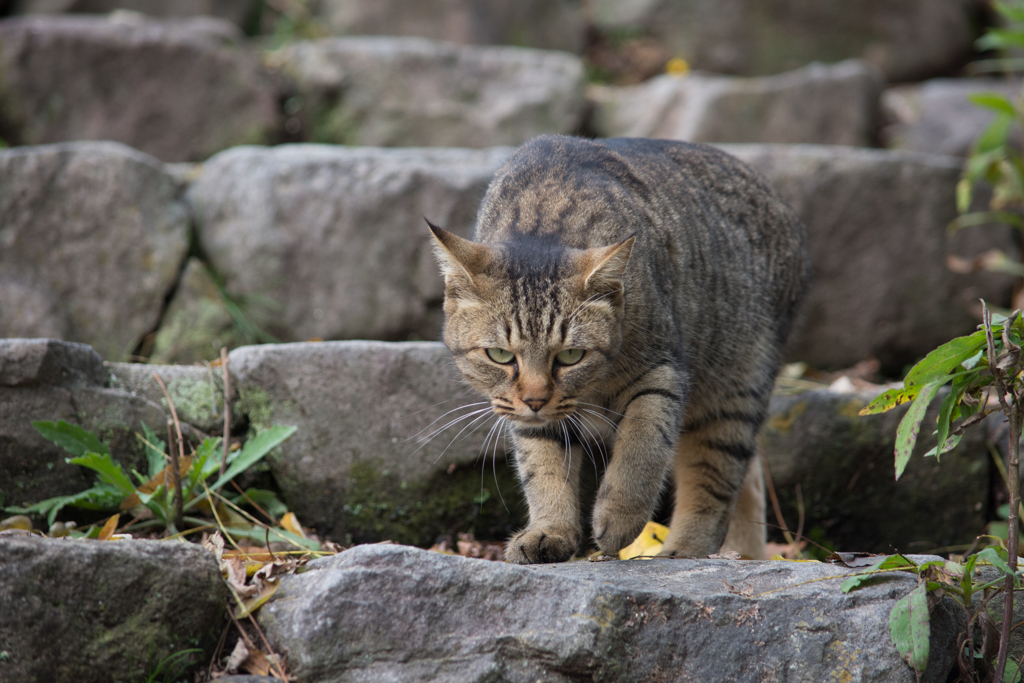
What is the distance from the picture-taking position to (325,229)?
4.57 meters

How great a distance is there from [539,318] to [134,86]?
4.39 metres

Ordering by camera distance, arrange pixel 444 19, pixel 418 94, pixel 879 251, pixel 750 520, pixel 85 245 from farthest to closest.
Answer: pixel 444 19 < pixel 418 94 < pixel 879 251 < pixel 85 245 < pixel 750 520

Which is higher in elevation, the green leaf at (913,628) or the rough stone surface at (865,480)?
the green leaf at (913,628)

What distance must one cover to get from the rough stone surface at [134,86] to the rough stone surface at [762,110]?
2.87m

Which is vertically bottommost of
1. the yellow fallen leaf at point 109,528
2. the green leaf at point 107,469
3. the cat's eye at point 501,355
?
the yellow fallen leaf at point 109,528

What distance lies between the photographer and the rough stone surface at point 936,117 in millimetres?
6816

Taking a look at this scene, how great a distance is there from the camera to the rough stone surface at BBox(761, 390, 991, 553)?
366 cm

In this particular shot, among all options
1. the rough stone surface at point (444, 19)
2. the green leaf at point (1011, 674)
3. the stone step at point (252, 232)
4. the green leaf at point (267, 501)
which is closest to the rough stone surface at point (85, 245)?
the stone step at point (252, 232)

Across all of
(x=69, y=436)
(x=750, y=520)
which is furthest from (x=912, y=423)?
(x=69, y=436)

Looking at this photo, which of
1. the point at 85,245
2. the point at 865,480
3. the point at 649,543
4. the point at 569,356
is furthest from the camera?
the point at 85,245

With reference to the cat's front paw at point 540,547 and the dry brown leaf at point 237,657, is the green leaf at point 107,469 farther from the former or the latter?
the cat's front paw at point 540,547

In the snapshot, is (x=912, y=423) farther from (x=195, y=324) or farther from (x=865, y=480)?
(x=195, y=324)

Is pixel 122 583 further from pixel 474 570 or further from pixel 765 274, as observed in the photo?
pixel 765 274

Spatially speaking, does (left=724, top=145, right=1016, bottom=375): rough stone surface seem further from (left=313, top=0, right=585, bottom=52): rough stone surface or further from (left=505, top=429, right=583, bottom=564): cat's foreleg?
(left=313, top=0, right=585, bottom=52): rough stone surface
